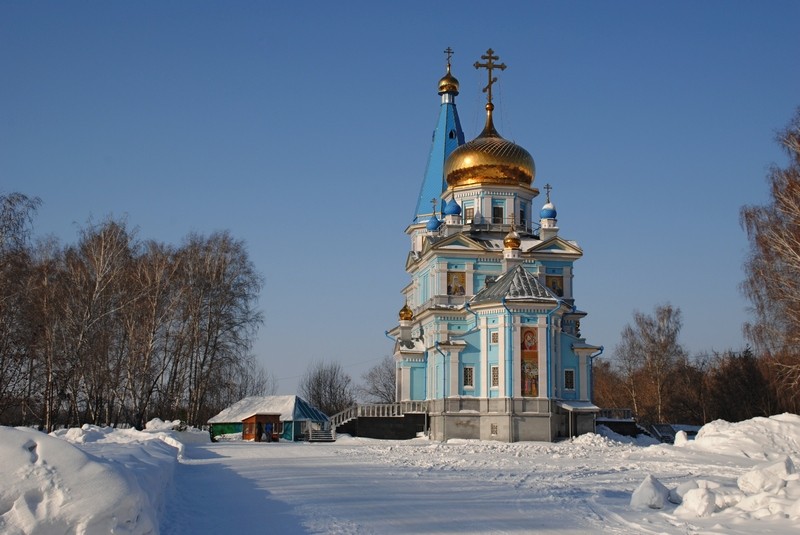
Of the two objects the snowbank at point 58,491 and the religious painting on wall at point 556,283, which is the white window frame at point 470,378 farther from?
the snowbank at point 58,491

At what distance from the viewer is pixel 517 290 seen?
34.3 meters

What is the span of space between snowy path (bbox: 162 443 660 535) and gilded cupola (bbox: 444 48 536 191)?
21.3 meters

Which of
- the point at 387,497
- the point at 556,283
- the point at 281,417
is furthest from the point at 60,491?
the point at 556,283

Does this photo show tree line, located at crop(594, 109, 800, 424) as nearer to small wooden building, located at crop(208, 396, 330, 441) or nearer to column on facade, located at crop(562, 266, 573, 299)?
column on facade, located at crop(562, 266, 573, 299)

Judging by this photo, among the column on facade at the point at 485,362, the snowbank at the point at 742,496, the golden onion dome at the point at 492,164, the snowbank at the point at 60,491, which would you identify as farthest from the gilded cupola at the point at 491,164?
the snowbank at the point at 60,491

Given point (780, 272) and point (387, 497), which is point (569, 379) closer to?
point (780, 272)

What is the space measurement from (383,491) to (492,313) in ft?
68.8

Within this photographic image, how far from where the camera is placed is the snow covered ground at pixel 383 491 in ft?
23.7

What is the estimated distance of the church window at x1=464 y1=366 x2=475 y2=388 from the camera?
116 ft

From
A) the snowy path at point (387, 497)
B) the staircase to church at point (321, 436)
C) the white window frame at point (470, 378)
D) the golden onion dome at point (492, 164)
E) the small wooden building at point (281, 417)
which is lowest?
the snowy path at point (387, 497)

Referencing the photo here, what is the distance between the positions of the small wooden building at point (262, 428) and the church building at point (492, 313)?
6.05 m

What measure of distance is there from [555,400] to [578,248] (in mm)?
8169

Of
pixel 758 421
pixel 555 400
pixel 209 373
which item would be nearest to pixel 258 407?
pixel 209 373

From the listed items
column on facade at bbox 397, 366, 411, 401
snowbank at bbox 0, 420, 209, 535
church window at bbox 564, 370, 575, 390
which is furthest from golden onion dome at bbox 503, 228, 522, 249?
snowbank at bbox 0, 420, 209, 535
